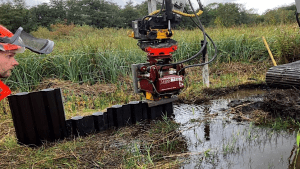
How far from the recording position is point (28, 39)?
146 cm

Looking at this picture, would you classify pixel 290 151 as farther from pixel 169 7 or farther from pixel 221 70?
pixel 221 70

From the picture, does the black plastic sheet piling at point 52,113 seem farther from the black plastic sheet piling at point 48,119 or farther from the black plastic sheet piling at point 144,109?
the black plastic sheet piling at point 144,109

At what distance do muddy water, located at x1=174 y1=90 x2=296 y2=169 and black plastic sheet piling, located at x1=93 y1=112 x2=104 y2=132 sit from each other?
0.95 metres

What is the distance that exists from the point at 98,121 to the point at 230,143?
4.82 ft

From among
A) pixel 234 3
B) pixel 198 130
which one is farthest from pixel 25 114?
pixel 234 3

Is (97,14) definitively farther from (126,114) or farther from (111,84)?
(126,114)

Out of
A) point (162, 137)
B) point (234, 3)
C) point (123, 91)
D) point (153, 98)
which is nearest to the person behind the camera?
point (162, 137)

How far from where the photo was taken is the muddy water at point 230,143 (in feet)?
6.87

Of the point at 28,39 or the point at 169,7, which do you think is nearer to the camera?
the point at 28,39

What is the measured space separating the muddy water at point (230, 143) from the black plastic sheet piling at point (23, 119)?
1577 millimetres

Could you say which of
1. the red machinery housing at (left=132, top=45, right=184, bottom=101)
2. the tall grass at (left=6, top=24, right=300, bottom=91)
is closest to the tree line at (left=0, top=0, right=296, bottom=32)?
the tall grass at (left=6, top=24, right=300, bottom=91)

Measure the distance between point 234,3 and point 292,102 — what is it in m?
22.1

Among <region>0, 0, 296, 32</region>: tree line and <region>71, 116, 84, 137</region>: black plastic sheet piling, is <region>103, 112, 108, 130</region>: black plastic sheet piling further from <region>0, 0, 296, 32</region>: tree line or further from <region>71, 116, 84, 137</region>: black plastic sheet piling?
<region>0, 0, 296, 32</region>: tree line

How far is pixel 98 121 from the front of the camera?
290 cm
